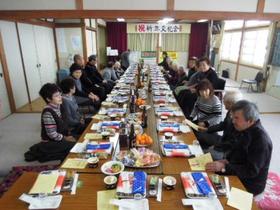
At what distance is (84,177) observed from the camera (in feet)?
4.58

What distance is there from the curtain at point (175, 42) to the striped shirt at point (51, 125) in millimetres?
9550

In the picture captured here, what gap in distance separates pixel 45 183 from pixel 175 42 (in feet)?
34.8

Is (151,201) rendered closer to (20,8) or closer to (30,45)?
(20,8)

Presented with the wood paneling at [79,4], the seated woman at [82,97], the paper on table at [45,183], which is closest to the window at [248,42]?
the wood paneling at [79,4]

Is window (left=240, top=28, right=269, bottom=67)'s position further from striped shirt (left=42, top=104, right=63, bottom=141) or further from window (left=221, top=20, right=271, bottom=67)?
striped shirt (left=42, top=104, right=63, bottom=141)

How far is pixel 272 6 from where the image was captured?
150 inches

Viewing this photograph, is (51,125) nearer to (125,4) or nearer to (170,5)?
(125,4)

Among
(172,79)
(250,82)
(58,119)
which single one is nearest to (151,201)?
(58,119)

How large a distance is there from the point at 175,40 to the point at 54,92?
31.8 ft

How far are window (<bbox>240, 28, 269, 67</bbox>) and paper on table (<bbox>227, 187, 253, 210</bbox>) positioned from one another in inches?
269

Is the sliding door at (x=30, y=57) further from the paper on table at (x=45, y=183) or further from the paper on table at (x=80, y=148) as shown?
the paper on table at (x=45, y=183)

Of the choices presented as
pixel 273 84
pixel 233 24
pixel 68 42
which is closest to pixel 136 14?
pixel 68 42

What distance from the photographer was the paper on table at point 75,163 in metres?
1.50

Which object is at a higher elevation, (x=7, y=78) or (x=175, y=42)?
(x=175, y=42)
